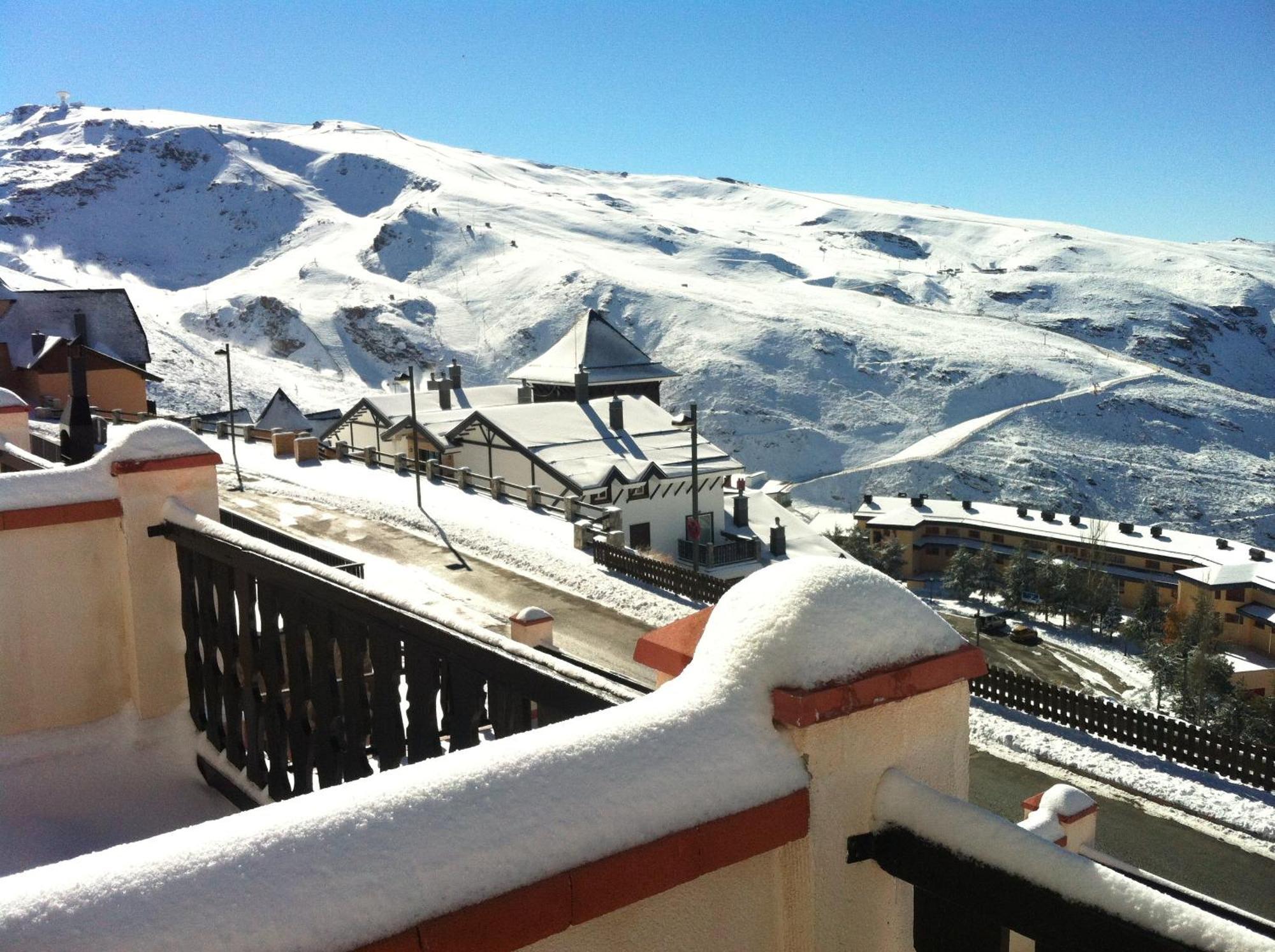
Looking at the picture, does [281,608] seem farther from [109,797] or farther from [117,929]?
[117,929]

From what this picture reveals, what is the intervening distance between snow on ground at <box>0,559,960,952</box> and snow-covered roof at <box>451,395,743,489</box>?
104 feet

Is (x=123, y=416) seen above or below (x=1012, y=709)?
above

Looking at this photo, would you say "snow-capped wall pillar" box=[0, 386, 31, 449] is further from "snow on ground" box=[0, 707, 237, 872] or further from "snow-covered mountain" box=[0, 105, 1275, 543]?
"snow-covered mountain" box=[0, 105, 1275, 543]

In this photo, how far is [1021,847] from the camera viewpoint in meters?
2.27

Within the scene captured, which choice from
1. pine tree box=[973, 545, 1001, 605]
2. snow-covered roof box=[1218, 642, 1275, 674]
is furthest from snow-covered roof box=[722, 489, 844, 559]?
snow-covered roof box=[1218, 642, 1275, 674]

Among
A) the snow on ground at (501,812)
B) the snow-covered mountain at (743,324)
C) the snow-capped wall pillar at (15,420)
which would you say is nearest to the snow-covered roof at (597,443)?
the snow-capped wall pillar at (15,420)

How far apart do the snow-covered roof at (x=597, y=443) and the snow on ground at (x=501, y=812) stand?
→ 104ft

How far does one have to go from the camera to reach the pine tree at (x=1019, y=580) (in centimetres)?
5347

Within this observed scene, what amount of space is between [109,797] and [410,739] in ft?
8.75

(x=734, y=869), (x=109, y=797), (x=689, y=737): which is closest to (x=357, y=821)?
(x=689, y=737)

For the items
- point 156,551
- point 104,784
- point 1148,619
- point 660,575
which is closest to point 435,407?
point 660,575

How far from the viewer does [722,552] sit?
3488 cm

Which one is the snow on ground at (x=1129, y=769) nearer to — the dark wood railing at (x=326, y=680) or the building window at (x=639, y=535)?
the dark wood railing at (x=326, y=680)

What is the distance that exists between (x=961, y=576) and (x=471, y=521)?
3879 cm
